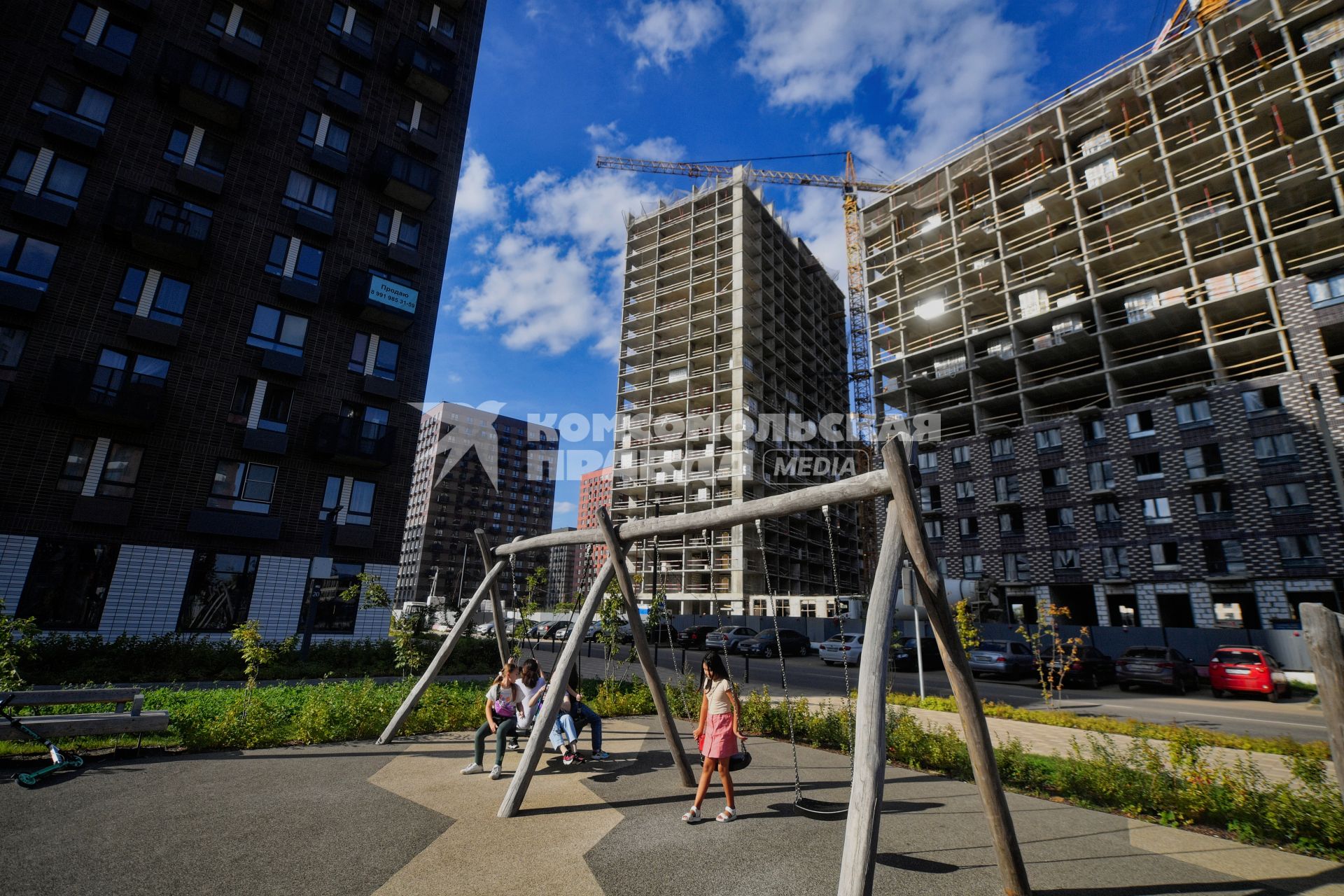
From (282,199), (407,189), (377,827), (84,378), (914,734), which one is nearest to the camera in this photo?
(377,827)

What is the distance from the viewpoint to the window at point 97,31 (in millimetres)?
20969

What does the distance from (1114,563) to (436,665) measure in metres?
44.2

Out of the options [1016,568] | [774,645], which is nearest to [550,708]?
[774,645]

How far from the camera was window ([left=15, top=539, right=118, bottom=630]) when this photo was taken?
17.5 metres

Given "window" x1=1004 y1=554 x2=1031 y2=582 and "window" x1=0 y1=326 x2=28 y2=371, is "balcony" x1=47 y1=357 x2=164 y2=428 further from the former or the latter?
"window" x1=1004 y1=554 x2=1031 y2=582

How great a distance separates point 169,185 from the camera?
2156 cm

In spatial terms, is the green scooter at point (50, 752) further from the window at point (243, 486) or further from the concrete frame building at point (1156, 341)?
the concrete frame building at point (1156, 341)

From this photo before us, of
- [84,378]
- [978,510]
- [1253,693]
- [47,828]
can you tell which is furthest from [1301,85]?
[84,378]

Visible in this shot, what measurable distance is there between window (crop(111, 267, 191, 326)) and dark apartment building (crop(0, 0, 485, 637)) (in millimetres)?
77

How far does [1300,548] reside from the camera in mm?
32188

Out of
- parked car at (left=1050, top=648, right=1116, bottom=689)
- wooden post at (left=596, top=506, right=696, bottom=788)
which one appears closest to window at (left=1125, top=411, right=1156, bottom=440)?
parked car at (left=1050, top=648, right=1116, bottom=689)

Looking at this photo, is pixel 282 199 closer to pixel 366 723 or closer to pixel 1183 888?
pixel 366 723

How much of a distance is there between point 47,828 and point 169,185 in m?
24.4

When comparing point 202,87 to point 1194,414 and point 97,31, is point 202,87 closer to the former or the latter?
point 97,31
